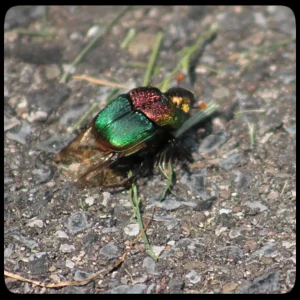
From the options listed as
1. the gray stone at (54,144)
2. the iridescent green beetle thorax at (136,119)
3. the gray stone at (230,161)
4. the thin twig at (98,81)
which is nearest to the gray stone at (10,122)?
the gray stone at (54,144)

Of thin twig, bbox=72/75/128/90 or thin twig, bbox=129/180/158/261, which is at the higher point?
thin twig, bbox=72/75/128/90

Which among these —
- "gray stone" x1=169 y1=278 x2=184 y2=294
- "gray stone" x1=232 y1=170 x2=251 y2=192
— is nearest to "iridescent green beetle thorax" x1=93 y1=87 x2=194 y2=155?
"gray stone" x1=232 y1=170 x2=251 y2=192

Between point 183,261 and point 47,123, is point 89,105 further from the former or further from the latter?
point 183,261

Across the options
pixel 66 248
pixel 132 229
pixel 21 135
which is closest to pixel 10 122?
pixel 21 135

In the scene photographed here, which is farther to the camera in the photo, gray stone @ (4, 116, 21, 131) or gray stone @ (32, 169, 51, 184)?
gray stone @ (4, 116, 21, 131)

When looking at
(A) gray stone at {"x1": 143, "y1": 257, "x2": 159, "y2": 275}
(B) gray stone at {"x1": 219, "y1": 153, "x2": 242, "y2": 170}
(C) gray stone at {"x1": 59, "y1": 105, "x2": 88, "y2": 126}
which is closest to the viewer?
(A) gray stone at {"x1": 143, "y1": 257, "x2": 159, "y2": 275}

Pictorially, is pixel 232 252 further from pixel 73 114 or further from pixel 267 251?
pixel 73 114

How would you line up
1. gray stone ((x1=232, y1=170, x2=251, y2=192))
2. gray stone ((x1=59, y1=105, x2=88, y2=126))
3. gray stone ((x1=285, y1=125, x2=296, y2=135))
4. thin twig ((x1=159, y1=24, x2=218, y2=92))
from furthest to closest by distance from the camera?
1. thin twig ((x1=159, y1=24, x2=218, y2=92))
2. gray stone ((x1=59, y1=105, x2=88, y2=126))
3. gray stone ((x1=285, y1=125, x2=296, y2=135))
4. gray stone ((x1=232, y1=170, x2=251, y2=192))

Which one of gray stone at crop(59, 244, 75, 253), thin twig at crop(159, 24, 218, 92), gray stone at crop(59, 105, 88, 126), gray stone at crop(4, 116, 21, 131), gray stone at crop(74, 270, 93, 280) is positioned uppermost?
gray stone at crop(4, 116, 21, 131)

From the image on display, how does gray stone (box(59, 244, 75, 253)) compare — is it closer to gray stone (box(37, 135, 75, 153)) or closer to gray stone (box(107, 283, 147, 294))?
gray stone (box(107, 283, 147, 294))

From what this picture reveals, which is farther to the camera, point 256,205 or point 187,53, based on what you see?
point 187,53
